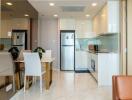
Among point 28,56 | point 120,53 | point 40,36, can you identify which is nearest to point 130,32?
point 120,53

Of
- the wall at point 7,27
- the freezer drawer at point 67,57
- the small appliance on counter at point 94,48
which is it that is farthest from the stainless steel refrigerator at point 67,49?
the wall at point 7,27

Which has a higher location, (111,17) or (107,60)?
(111,17)

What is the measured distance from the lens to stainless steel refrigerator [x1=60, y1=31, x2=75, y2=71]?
29.9 feet

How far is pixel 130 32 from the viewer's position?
5246mm

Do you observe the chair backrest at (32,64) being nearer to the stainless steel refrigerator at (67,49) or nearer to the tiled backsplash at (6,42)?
the tiled backsplash at (6,42)

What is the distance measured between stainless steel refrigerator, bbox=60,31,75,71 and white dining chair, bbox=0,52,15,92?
4.17 meters

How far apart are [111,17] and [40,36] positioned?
4.32 meters

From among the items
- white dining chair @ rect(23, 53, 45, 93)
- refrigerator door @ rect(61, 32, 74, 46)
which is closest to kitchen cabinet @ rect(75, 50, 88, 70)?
refrigerator door @ rect(61, 32, 74, 46)

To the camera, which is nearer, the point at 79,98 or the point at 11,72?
the point at 79,98

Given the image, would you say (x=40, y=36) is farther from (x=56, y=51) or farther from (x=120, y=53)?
(x=120, y=53)

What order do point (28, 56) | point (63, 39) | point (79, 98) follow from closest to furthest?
point (79, 98) < point (28, 56) < point (63, 39)

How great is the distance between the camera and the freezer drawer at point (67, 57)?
358 inches

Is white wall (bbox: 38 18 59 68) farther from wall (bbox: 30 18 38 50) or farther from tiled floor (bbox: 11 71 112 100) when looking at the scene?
tiled floor (bbox: 11 71 112 100)

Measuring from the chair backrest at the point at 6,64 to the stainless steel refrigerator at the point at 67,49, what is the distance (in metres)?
4.23
